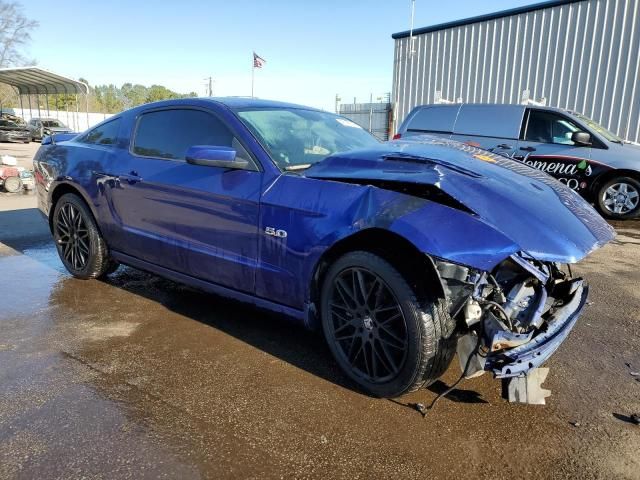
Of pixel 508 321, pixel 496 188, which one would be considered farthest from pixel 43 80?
pixel 508 321

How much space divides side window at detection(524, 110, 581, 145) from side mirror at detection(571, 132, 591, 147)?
0.26 m

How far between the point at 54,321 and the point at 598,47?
14208mm

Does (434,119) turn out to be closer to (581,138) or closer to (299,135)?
(581,138)

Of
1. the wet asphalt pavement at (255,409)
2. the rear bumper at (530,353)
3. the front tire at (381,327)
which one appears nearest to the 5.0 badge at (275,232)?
the front tire at (381,327)

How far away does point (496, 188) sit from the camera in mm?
2514

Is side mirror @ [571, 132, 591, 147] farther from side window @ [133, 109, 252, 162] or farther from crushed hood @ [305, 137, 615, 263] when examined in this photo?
side window @ [133, 109, 252, 162]

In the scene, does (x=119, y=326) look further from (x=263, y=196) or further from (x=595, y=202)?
(x=595, y=202)

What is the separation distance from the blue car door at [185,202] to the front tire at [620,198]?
7220mm

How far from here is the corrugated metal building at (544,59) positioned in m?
12.6

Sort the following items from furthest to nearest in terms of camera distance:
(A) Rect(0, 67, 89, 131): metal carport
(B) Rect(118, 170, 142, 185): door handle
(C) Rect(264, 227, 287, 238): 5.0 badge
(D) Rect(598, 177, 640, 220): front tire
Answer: (A) Rect(0, 67, 89, 131): metal carport < (D) Rect(598, 177, 640, 220): front tire < (B) Rect(118, 170, 142, 185): door handle < (C) Rect(264, 227, 287, 238): 5.0 badge

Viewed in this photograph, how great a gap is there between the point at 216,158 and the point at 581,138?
694cm

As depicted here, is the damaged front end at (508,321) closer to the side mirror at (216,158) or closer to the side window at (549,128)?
the side mirror at (216,158)

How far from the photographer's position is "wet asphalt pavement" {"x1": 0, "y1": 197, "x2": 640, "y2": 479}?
2.16 meters

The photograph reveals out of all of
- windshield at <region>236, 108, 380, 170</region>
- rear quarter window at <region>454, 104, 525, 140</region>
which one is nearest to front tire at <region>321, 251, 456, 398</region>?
windshield at <region>236, 108, 380, 170</region>
